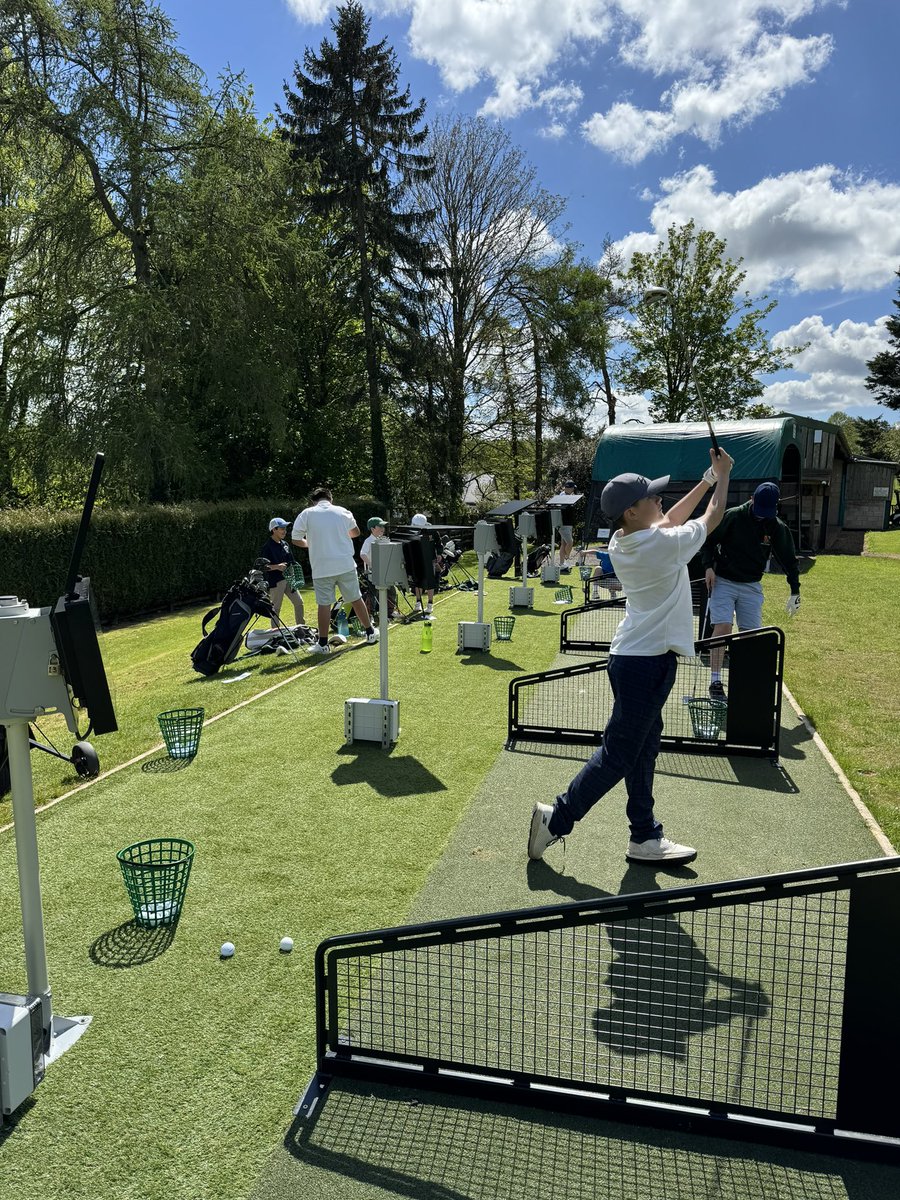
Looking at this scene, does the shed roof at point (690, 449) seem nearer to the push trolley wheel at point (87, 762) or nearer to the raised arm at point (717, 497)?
the raised arm at point (717, 497)

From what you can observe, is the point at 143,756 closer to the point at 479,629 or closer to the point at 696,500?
the point at 696,500

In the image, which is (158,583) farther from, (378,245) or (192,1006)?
(378,245)

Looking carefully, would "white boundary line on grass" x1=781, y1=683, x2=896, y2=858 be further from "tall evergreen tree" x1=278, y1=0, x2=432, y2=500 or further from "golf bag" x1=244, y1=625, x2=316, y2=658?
"tall evergreen tree" x1=278, y1=0, x2=432, y2=500

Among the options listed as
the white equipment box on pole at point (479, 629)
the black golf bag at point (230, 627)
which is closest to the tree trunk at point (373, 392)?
the white equipment box on pole at point (479, 629)

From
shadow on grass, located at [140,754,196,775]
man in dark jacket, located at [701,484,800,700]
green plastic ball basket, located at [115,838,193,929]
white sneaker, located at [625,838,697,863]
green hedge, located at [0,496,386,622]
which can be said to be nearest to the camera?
green plastic ball basket, located at [115,838,193,929]

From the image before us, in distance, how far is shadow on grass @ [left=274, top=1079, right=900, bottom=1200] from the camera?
2330 millimetres

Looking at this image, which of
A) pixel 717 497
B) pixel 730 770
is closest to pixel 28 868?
pixel 717 497

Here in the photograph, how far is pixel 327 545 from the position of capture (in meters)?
9.24

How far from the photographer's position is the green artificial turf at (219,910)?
256cm

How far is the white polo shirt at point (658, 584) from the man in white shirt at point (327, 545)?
225 inches

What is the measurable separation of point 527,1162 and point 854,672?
8.03 meters

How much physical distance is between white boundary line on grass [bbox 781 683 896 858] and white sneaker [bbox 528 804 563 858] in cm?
166

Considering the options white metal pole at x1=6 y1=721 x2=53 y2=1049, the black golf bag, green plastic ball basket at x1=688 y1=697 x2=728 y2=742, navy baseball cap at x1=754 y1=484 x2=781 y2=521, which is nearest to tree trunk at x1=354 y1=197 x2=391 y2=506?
the black golf bag

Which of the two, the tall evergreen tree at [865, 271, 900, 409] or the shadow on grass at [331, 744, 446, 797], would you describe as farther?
the tall evergreen tree at [865, 271, 900, 409]
